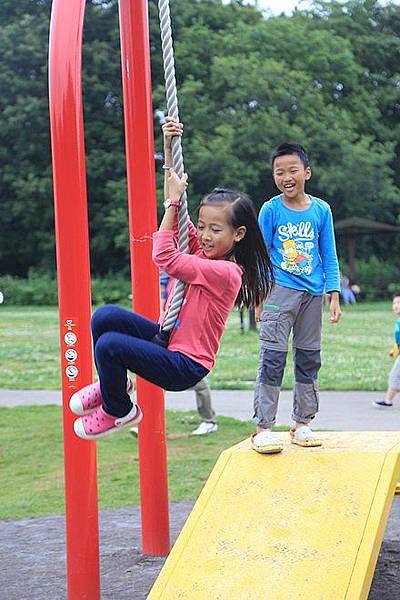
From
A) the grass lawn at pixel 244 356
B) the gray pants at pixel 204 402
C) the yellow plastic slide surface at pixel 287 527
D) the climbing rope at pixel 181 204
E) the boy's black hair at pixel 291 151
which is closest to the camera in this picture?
the yellow plastic slide surface at pixel 287 527

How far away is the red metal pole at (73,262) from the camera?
3.68 metres

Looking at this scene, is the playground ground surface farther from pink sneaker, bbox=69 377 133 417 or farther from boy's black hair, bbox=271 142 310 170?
boy's black hair, bbox=271 142 310 170

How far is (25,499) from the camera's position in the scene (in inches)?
250

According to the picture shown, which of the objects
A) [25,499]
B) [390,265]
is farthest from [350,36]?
[25,499]

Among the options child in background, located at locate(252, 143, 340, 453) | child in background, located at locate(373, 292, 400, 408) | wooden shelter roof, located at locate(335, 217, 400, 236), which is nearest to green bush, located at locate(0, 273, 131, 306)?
wooden shelter roof, located at locate(335, 217, 400, 236)

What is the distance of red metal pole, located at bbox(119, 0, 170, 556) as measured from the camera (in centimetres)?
461

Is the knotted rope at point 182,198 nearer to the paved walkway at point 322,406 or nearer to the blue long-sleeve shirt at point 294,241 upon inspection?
the blue long-sleeve shirt at point 294,241

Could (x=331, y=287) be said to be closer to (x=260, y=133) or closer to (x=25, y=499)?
(x=25, y=499)

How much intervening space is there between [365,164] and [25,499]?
31.7 metres

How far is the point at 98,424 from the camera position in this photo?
356cm

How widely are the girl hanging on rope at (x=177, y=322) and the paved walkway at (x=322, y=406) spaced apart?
500 centimetres

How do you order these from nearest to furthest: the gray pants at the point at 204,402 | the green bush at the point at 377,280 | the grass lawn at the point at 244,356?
1. the gray pants at the point at 204,402
2. the grass lawn at the point at 244,356
3. the green bush at the point at 377,280

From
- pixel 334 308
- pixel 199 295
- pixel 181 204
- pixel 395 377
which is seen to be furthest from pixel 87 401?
pixel 395 377

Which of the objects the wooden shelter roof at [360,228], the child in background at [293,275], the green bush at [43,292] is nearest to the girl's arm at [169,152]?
the child in background at [293,275]
